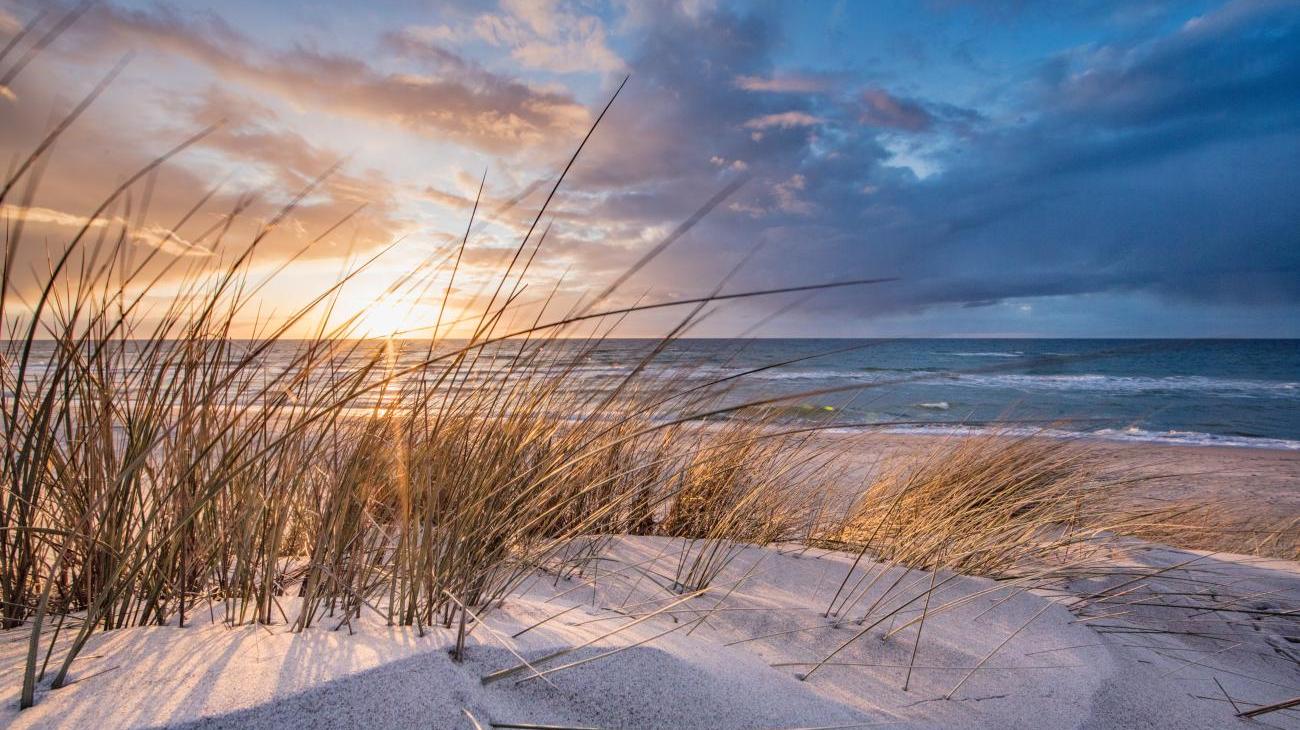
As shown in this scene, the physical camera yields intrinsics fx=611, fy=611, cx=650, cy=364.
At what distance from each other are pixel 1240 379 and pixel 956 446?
31.9 m

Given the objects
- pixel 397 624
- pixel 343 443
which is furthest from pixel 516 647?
pixel 343 443

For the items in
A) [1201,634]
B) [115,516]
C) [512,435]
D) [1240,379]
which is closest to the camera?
[115,516]

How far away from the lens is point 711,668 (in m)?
1.25

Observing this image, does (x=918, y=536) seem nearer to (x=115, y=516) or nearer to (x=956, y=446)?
(x=956, y=446)

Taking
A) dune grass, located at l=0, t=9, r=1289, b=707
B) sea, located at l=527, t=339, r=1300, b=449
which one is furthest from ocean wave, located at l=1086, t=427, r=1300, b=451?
dune grass, located at l=0, t=9, r=1289, b=707

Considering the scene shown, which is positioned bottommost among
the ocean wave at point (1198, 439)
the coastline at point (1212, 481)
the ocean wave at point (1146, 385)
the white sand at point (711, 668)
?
the white sand at point (711, 668)

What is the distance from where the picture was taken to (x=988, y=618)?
199 cm

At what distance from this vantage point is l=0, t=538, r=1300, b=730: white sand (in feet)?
2.96

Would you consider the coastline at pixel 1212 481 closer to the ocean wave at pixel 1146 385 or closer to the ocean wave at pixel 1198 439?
the ocean wave at pixel 1198 439

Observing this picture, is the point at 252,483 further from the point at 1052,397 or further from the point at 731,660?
the point at 1052,397

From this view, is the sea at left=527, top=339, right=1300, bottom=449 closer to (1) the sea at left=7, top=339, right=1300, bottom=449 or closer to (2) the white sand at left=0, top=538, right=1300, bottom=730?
(1) the sea at left=7, top=339, right=1300, bottom=449

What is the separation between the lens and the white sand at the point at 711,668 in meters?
0.90

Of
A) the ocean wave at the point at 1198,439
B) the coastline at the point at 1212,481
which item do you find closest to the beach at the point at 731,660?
the coastline at the point at 1212,481

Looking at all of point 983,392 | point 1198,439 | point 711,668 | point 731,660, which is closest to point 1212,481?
point 1198,439
